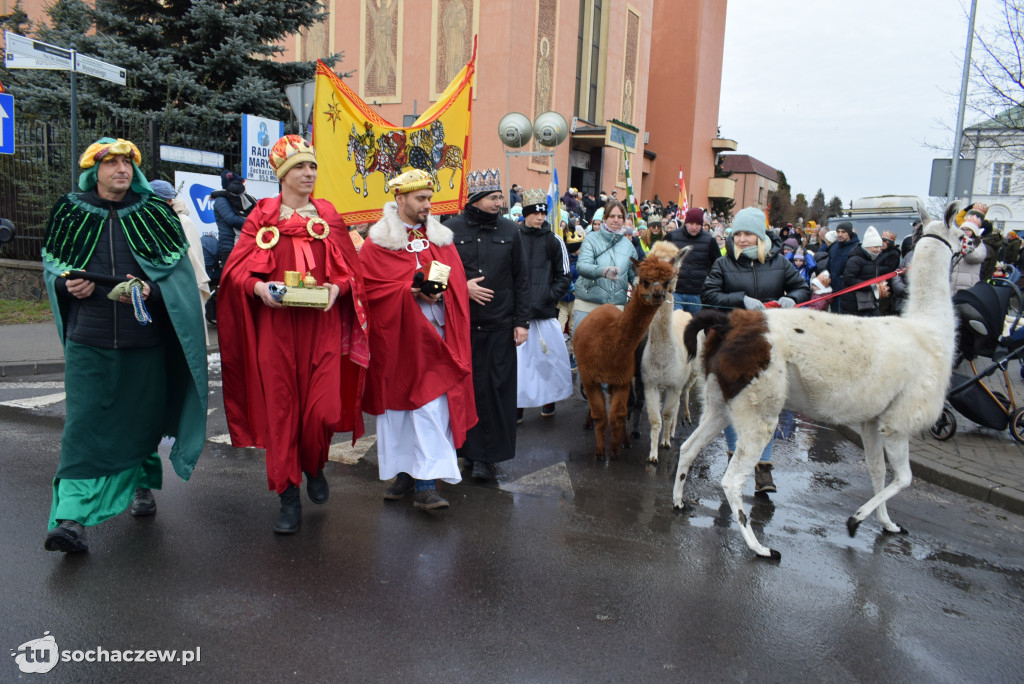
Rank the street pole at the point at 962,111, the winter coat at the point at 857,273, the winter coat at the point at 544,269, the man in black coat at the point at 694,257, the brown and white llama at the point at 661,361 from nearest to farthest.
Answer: the brown and white llama at the point at 661,361 < the winter coat at the point at 544,269 < the man in black coat at the point at 694,257 < the winter coat at the point at 857,273 < the street pole at the point at 962,111

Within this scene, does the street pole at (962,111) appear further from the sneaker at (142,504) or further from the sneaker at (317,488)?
the sneaker at (142,504)

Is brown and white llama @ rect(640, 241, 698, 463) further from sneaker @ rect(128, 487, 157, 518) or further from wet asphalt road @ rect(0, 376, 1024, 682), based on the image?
sneaker @ rect(128, 487, 157, 518)

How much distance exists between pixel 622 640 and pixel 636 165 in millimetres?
30909

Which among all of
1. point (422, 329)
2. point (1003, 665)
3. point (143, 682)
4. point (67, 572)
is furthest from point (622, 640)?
point (67, 572)

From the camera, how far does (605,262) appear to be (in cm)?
723

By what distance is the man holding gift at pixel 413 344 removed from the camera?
4.63 m

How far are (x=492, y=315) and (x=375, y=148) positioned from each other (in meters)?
2.57

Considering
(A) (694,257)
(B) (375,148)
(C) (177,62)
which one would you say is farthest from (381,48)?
(A) (694,257)

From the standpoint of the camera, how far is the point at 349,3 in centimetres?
2477

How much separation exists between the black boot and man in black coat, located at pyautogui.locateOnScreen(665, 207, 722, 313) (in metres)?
5.09

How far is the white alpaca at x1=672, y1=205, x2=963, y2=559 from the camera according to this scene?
4.43m

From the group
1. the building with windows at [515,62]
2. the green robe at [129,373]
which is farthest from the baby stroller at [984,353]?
the building with windows at [515,62]

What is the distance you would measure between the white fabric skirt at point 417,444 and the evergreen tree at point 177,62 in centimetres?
979

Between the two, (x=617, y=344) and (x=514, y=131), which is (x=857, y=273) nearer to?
(x=617, y=344)
